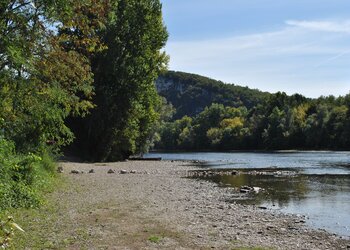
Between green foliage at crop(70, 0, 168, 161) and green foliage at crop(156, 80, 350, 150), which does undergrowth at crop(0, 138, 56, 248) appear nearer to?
green foliage at crop(70, 0, 168, 161)

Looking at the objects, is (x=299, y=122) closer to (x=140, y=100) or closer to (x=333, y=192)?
(x=140, y=100)

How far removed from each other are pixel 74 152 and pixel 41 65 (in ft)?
123

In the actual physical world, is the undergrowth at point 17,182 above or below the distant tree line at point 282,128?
below

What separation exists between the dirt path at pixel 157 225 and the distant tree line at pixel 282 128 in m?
78.0

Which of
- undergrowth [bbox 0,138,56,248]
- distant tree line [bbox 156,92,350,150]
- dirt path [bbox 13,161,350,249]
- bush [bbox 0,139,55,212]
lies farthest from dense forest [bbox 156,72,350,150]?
bush [bbox 0,139,55,212]

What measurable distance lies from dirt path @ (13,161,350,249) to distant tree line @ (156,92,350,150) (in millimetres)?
78028

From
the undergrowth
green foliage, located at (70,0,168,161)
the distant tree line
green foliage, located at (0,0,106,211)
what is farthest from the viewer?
the distant tree line

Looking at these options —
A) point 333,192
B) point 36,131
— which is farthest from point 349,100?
point 36,131

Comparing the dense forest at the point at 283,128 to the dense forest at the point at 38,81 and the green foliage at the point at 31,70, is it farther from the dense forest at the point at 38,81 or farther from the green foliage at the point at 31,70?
the green foliage at the point at 31,70

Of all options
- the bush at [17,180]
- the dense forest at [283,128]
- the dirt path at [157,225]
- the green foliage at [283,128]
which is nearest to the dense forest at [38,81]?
the bush at [17,180]

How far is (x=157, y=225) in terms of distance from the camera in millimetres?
14227

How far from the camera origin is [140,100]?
2015 inches

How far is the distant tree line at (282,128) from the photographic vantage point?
398 ft

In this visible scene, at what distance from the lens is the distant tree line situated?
121300 millimetres
